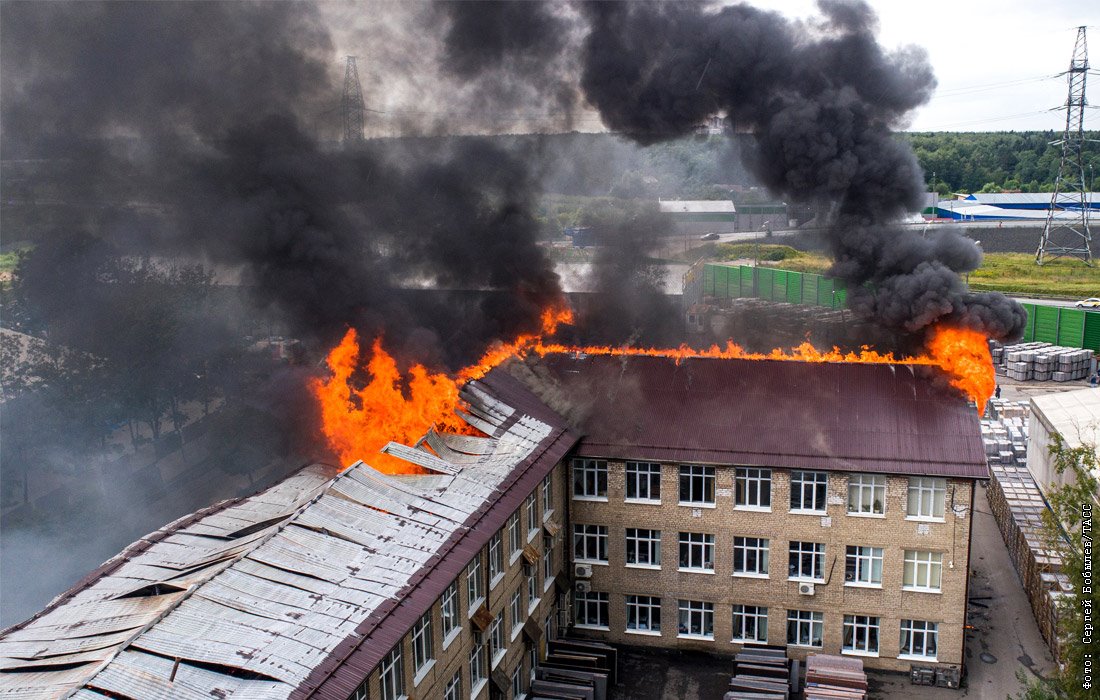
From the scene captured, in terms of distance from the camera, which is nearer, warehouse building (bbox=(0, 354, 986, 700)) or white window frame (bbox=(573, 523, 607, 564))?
warehouse building (bbox=(0, 354, 986, 700))

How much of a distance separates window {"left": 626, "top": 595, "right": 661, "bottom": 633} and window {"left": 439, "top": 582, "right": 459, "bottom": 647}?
30.6 feet

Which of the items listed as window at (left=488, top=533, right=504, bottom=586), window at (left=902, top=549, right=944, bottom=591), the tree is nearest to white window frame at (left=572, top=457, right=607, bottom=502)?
window at (left=488, top=533, right=504, bottom=586)

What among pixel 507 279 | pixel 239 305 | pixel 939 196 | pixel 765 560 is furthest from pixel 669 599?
pixel 939 196

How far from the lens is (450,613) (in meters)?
17.4

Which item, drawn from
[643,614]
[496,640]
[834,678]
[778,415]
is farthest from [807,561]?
[496,640]

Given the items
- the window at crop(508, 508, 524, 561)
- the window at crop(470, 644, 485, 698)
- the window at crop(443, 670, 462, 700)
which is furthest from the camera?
the window at crop(508, 508, 524, 561)

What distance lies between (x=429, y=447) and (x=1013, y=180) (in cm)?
10649

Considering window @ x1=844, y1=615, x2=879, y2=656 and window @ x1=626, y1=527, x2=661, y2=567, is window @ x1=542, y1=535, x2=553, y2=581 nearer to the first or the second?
window @ x1=626, y1=527, x2=661, y2=567

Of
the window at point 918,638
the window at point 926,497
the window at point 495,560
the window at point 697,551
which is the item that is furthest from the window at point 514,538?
the window at point 918,638

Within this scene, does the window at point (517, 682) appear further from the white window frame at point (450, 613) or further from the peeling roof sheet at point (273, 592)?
the peeling roof sheet at point (273, 592)

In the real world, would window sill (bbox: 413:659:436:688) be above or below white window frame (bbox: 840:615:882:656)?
above

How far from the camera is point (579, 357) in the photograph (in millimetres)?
27844

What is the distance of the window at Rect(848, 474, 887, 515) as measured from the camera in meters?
23.7

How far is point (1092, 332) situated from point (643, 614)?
1567 inches
